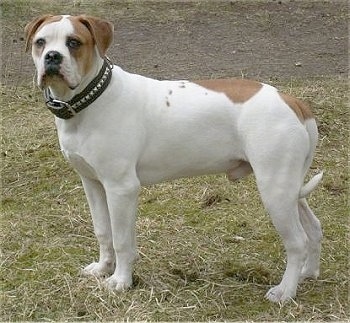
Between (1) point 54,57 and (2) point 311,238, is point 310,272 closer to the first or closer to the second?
(2) point 311,238

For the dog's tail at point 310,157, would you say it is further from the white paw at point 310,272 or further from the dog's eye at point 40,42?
the dog's eye at point 40,42

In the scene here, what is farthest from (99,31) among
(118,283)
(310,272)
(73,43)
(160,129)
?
(310,272)

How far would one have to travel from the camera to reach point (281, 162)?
3.56 m

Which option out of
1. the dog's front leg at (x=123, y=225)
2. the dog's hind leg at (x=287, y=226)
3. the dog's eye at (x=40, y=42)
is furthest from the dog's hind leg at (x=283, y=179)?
the dog's eye at (x=40, y=42)

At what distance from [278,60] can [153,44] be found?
4.74ft

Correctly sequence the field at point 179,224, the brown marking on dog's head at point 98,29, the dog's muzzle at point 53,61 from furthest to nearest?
the field at point 179,224 → the brown marking on dog's head at point 98,29 → the dog's muzzle at point 53,61

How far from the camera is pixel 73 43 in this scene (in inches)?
137

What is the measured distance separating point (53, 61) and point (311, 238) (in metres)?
1.57

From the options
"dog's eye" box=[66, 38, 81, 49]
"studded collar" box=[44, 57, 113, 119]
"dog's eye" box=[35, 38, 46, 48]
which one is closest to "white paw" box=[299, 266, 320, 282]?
"studded collar" box=[44, 57, 113, 119]

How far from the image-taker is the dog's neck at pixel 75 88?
3568 mm

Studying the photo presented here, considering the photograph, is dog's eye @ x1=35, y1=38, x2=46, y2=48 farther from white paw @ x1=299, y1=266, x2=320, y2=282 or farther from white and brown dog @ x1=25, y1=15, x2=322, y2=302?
white paw @ x1=299, y1=266, x2=320, y2=282

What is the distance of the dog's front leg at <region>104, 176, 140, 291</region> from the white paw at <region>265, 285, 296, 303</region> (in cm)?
69

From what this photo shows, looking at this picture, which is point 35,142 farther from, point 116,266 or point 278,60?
point 278,60

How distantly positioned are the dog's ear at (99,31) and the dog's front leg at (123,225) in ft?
2.03
